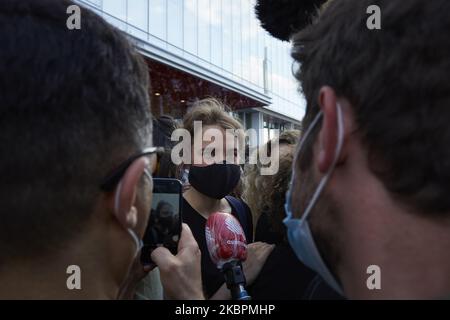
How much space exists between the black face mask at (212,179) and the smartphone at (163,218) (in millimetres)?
1035

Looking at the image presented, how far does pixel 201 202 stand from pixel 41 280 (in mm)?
1813

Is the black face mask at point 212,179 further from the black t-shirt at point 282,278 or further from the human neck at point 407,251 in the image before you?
the human neck at point 407,251

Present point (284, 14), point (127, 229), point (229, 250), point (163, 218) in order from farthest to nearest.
A: point (284, 14) < point (229, 250) < point (163, 218) < point (127, 229)

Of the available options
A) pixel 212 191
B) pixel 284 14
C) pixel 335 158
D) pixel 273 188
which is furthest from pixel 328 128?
pixel 212 191

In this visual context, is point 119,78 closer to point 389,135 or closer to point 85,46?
point 85,46

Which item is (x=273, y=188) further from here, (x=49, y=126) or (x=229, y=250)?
(x=49, y=126)

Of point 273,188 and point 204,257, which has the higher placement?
point 273,188

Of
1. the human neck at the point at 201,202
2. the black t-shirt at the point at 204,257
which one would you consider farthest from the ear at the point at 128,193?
the human neck at the point at 201,202

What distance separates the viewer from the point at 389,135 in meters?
0.95

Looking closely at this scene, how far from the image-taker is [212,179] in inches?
108

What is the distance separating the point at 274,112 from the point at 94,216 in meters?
24.2

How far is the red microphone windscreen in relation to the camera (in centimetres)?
187

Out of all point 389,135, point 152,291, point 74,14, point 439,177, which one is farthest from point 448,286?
point 152,291

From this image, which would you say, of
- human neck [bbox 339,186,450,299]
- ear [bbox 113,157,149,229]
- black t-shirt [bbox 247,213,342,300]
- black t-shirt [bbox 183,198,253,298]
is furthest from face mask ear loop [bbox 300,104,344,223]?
black t-shirt [bbox 183,198,253,298]
